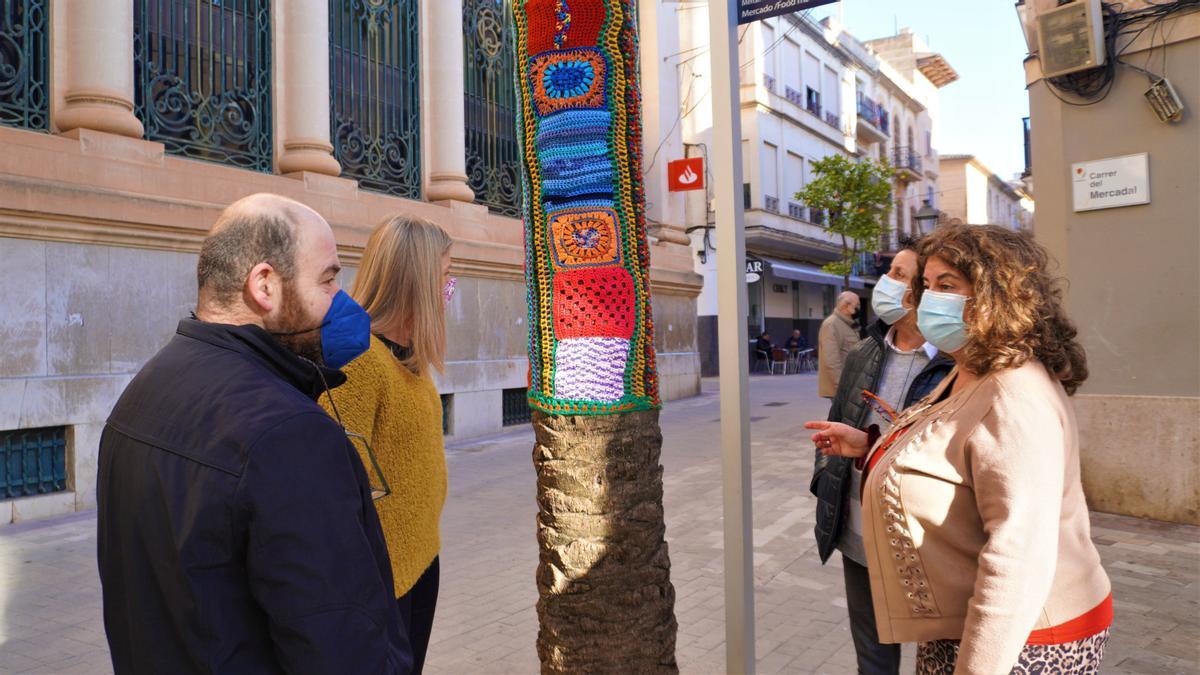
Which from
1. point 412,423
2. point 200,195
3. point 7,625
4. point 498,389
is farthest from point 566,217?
point 498,389

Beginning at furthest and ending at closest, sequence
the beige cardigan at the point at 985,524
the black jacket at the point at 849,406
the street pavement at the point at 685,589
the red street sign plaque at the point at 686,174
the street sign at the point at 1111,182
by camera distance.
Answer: the red street sign plaque at the point at 686,174
the street sign at the point at 1111,182
the street pavement at the point at 685,589
the black jacket at the point at 849,406
the beige cardigan at the point at 985,524

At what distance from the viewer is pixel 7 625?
4.62 m

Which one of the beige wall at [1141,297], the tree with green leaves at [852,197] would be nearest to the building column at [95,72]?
the beige wall at [1141,297]

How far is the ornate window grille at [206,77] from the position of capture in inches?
335

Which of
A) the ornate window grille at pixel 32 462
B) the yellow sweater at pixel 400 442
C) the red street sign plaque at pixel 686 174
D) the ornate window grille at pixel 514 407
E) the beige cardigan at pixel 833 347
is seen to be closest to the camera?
the yellow sweater at pixel 400 442

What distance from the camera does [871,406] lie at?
3209 millimetres

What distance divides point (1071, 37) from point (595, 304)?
6.33 meters

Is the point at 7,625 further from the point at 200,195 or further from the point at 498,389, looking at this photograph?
the point at 498,389

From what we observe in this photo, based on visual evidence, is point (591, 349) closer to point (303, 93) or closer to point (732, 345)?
point (732, 345)

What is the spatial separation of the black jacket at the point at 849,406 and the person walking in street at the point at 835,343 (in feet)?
10.8

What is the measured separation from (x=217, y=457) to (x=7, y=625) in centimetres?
432

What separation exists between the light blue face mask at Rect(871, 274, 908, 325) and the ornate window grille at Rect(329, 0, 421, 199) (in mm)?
8728

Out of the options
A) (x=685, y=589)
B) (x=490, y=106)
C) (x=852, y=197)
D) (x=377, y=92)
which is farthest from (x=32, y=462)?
(x=852, y=197)

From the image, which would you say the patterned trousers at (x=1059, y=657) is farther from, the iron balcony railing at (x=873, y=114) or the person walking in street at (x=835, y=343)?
the iron balcony railing at (x=873, y=114)
